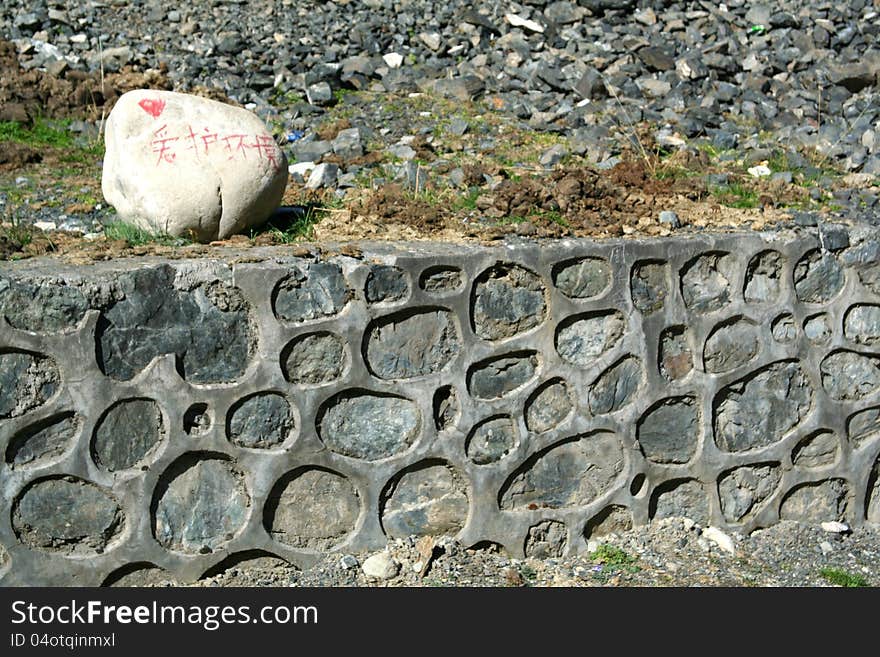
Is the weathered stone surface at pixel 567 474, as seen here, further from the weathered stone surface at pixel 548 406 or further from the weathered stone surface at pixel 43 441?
the weathered stone surface at pixel 43 441

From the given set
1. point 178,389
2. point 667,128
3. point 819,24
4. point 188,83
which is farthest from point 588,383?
point 819,24

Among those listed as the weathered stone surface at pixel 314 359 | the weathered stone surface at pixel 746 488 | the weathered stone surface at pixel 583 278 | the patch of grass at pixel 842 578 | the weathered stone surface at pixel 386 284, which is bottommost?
the patch of grass at pixel 842 578

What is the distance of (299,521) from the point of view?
4.59 metres

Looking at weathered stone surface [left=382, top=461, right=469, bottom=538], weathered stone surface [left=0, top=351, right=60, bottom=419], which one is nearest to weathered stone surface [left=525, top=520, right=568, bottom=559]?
weathered stone surface [left=382, top=461, right=469, bottom=538]

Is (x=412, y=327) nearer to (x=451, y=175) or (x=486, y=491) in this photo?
(x=486, y=491)

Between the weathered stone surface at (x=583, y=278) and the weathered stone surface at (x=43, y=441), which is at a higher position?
the weathered stone surface at (x=583, y=278)

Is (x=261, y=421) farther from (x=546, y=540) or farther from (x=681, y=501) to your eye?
(x=681, y=501)

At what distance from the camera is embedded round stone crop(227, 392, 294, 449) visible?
4.39m

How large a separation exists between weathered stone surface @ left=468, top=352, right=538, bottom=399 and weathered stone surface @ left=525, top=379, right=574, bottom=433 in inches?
3.9

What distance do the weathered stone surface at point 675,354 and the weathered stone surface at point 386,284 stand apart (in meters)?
1.32

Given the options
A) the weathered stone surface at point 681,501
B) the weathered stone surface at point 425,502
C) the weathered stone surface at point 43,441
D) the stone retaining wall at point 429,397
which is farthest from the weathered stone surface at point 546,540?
the weathered stone surface at point 43,441

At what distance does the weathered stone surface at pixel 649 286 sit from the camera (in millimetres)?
4930

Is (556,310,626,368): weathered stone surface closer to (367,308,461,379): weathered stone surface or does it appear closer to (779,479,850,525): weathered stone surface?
(367,308,461,379): weathered stone surface

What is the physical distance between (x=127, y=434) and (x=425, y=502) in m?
1.32
